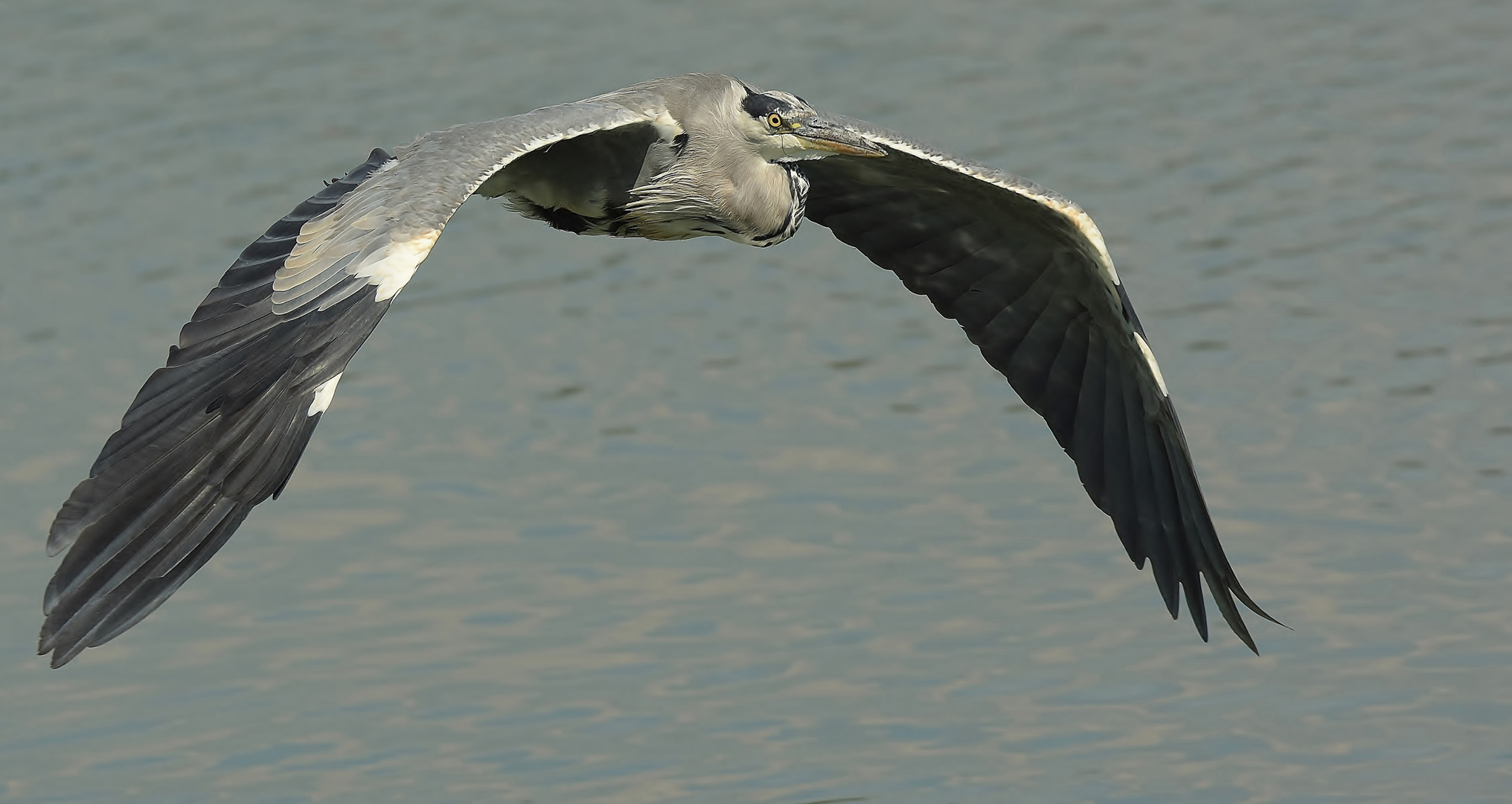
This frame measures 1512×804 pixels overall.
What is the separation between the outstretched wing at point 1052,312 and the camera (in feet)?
33.9

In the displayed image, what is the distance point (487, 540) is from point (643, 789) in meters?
2.48

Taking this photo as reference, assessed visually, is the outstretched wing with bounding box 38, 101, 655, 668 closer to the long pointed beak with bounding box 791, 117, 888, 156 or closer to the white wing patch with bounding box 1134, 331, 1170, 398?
the long pointed beak with bounding box 791, 117, 888, 156

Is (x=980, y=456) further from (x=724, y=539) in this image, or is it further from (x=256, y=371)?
(x=256, y=371)

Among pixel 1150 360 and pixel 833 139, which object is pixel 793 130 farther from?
pixel 1150 360

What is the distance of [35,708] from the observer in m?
10.9

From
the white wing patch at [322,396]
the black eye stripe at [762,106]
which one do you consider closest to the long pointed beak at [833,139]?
the black eye stripe at [762,106]

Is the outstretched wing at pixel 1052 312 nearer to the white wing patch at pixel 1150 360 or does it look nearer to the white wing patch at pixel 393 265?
the white wing patch at pixel 1150 360

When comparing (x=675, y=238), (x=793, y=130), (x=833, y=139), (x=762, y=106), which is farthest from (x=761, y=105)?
(x=675, y=238)

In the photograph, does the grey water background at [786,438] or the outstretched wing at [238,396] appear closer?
the outstretched wing at [238,396]

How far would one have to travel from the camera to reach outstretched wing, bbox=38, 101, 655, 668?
7492 mm

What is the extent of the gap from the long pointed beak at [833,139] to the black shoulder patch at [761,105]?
12cm

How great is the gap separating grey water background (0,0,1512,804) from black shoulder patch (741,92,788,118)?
2395mm

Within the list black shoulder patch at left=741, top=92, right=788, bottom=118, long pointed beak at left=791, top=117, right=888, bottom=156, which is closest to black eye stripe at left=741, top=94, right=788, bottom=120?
black shoulder patch at left=741, top=92, right=788, bottom=118

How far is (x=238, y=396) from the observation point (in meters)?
7.86
